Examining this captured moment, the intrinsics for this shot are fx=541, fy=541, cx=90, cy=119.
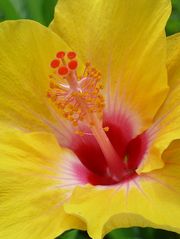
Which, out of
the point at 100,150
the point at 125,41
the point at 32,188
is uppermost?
→ the point at 125,41

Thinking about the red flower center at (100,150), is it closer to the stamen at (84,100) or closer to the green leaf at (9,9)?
the stamen at (84,100)

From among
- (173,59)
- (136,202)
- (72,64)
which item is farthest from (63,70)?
(136,202)

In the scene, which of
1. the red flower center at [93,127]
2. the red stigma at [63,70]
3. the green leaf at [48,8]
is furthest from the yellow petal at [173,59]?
the green leaf at [48,8]

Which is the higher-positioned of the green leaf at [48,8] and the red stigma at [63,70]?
the green leaf at [48,8]

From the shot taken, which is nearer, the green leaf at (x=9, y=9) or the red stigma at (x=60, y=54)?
the red stigma at (x=60, y=54)

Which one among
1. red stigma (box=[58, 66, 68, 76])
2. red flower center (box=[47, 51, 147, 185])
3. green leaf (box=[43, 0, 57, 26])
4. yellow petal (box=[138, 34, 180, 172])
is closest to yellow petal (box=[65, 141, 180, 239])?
yellow petal (box=[138, 34, 180, 172])

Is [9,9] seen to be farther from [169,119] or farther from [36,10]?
[169,119]

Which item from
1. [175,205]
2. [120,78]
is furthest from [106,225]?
[120,78]
